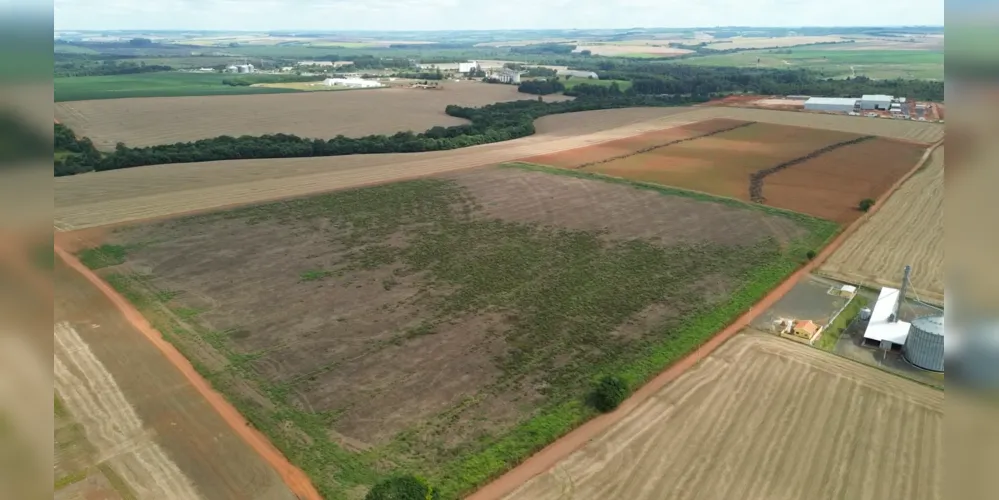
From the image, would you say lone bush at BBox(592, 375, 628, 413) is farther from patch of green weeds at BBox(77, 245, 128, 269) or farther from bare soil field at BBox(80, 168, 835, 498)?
patch of green weeds at BBox(77, 245, 128, 269)

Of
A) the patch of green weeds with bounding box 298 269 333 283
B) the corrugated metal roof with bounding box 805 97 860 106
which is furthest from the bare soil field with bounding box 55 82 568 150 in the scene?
the corrugated metal roof with bounding box 805 97 860 106

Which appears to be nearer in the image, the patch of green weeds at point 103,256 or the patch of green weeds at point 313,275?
the patch of green weeds at point 313,275

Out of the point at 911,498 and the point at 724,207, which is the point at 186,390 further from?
the point at 724,207

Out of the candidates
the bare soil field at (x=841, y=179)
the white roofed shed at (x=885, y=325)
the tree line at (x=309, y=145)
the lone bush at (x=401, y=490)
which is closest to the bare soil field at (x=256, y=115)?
the tree line at (x=309, y=145)

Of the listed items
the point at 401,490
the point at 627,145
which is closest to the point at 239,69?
the point at 627,145

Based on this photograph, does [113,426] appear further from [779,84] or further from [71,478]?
[779,84]

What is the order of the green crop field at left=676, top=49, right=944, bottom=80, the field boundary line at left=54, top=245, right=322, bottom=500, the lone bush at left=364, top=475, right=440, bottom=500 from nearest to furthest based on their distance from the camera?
the lone bush at left=364, top=475, right=440, bottom=500 → the field boundary line at left=54, top=245, right=322, bottom=500 → the green crop field at left=676, top=49, right=944, bottom=80

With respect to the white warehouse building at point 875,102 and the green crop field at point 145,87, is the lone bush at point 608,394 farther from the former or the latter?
the green crop field at point 145,87
